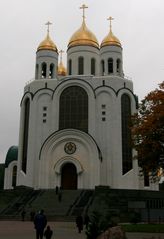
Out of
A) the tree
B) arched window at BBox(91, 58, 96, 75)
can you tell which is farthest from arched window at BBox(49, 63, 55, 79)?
the tree

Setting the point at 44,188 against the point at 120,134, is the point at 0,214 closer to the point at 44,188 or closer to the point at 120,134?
the point at 44,188

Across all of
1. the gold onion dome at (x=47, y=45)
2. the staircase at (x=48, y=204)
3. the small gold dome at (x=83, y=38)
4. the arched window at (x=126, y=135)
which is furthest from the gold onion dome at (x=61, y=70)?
the staircase at (x=48, y=204)

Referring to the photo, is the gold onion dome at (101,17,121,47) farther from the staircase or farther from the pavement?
the pavement

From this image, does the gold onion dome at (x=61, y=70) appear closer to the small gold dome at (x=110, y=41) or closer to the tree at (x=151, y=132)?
the small gold dome at (x=110, y=41)

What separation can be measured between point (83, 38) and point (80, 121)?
34.7 ft

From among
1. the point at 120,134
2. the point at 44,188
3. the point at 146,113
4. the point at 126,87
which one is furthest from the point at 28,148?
the point at 146,113

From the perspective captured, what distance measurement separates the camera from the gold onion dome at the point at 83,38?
4247 cm

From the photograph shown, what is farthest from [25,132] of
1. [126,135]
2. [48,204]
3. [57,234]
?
[57,234]

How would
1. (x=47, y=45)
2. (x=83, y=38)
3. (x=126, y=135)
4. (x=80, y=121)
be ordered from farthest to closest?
(x=83, y=38) → (x=47, y=45) → (x=80, y=121) → (x=126, y=135)

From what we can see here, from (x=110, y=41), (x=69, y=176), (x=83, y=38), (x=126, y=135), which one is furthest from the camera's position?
(x=83, y=38)

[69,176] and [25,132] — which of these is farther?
[25,132]

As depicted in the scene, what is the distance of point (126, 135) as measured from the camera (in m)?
37.5

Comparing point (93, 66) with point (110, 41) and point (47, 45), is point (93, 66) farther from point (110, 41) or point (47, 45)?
point (47, 45)

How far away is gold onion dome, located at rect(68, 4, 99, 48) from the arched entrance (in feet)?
47.1
